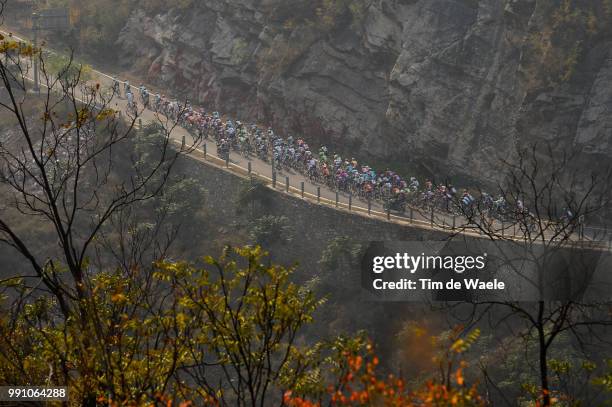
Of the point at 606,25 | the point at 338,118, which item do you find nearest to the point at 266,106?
the point at 338,118

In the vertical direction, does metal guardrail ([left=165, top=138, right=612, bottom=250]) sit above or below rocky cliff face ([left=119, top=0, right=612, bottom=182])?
below

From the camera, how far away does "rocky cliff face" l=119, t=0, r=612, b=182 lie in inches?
1799

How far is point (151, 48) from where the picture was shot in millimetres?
70312

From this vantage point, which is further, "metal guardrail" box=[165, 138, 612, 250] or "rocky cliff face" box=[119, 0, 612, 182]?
"rocky cliff face" box=[119, 0, 612, 182]

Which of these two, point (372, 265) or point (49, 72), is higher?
point (49, 72)

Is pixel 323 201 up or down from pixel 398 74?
down

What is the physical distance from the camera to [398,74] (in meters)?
52.7

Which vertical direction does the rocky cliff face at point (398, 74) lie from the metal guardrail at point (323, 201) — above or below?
above

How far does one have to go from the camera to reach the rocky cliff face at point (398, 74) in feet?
150

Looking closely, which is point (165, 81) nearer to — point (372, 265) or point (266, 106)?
point (266, 106)

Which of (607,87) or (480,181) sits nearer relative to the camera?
(607,87)

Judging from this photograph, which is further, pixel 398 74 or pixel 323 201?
pixel 398 74

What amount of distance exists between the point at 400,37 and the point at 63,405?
1748 inches

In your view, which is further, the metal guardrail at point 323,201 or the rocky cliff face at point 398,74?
the rocky cliff face at point 398,74
